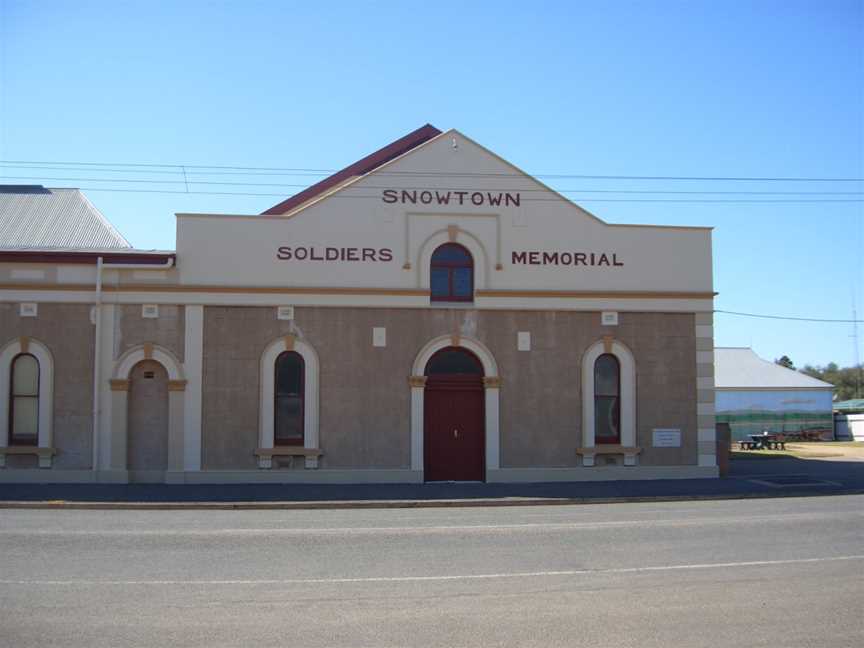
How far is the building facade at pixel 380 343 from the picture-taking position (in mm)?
22000

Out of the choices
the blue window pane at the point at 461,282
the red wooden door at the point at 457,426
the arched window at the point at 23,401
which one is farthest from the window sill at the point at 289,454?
the arched window at the point at 23,401

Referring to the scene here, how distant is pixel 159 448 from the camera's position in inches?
872

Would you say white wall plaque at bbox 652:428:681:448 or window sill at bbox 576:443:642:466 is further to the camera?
white wall plaque at bbox 652:428:681:448

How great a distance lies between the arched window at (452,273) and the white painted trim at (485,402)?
1128mm

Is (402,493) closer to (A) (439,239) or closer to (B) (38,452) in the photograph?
(A) (439,239)

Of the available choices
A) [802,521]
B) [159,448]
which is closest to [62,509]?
[159,448]

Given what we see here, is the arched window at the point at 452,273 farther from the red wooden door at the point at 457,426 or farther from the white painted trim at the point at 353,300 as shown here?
the red wooden door at the point at 457,426

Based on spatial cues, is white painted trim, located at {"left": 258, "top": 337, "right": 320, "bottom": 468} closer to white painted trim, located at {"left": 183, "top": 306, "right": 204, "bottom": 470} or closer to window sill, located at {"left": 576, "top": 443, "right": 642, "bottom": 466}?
white painted trim, located at {"left": 183, "top": 306, "right": 204, "bottom": 470}

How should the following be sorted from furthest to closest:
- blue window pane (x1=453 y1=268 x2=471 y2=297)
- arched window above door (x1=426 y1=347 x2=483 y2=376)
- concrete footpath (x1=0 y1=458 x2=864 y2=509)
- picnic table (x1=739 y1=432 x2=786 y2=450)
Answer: picnic table (x1=739 y1=432 x2=786 y2=450)
blue window pane (x1=453 y1=268 x2=471 y2=297)
arched window above door (x1=426 y1=347 x2=483 y2=376)
concrete footpath (x1=0 y1=458 x2=864 y2=509)

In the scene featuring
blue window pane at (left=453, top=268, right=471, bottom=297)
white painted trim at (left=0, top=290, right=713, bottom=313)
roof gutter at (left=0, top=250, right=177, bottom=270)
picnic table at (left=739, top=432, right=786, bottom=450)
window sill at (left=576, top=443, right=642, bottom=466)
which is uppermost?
roof gutter at (left=0, top=250, right=177, bottom=270)

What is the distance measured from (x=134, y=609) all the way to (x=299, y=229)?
48.9 feet

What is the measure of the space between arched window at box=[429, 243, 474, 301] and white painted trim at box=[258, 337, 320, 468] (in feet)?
11.6

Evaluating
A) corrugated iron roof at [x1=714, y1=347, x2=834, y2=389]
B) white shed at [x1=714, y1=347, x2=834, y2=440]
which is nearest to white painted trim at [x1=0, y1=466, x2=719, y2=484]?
white shed at [x1=714, y1=347, x2=834, y2=440]

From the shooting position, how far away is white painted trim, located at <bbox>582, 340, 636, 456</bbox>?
23.1 meters
